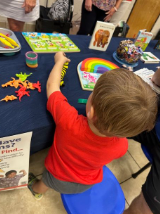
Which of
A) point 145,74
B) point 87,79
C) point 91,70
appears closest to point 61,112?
point 87,79

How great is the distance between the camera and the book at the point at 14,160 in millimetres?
660

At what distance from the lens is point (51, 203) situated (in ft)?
3.58

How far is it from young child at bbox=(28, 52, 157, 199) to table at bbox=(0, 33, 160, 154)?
0.20ft

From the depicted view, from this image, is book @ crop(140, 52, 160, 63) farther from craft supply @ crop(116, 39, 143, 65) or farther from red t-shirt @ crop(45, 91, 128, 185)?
red t-shirt @ crop(45, 91, 128, 185)

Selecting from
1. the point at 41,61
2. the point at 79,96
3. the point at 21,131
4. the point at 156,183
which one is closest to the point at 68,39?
the point at 41,61

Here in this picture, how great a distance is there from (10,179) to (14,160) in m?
0.16

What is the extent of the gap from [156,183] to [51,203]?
0.69 metres

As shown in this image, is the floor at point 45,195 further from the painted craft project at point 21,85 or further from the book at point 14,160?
the painted craft project at point 21,85

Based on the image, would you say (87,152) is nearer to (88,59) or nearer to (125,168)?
(88,59)

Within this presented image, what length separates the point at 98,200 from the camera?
787 mm

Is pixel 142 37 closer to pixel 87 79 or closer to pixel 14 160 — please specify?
pixel 87 79

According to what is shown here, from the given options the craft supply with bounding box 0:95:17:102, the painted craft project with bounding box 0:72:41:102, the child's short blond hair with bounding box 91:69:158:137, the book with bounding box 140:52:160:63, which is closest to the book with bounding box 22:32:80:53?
the painted craft project with bounding box 0:72:41:102

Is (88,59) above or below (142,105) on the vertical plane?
Result: below

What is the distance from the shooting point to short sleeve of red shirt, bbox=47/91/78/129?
0.65 metres
